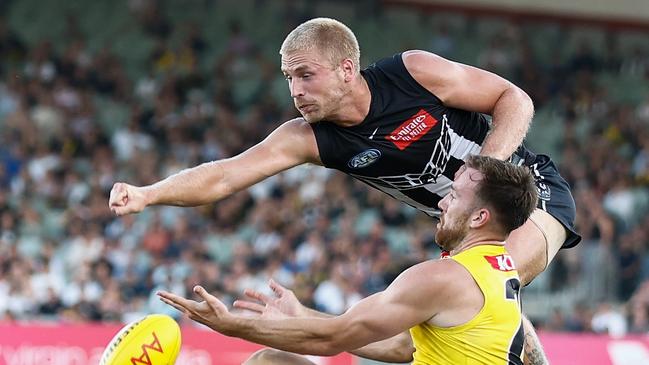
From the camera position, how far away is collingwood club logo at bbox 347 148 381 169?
20.0ft

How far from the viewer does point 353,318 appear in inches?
189

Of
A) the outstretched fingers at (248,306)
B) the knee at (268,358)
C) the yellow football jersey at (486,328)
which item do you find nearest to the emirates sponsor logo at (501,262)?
the yellow football jersey at (486,328)

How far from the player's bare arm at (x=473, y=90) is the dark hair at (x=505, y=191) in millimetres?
856

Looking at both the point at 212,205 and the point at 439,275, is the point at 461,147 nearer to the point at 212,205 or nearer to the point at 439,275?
the point at 439,275

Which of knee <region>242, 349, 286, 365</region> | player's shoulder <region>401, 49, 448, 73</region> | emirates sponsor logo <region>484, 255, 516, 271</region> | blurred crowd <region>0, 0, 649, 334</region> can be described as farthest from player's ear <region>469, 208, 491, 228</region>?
blurred crowd <region>0, 0, 649, 334</region>

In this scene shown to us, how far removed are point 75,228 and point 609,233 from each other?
21.2 ft

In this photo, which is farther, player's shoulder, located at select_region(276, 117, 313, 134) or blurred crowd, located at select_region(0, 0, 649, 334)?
blurred crowd, located at select_region(0, 0, 649, 334)

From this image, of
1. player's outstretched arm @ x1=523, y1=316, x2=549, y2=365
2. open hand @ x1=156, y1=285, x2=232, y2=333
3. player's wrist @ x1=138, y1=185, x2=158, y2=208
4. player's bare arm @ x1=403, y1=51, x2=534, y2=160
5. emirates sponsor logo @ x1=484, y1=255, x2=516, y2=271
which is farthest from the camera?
player's bare arm @ x1=403, y1=51, x2=534, y2=160

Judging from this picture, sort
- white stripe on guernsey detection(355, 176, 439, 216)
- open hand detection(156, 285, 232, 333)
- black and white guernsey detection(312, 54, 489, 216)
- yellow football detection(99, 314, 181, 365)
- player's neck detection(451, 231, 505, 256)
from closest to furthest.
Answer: open hand detection(156, 285, 232, 333)
player's neck detection(451, 231, 505, 256)
yellow football detection(99, 314, 181, 365)
black and white guernsey detection(312, 54, 489, 216)
white stripe on guernsey detection(355, 176, 439, 216)

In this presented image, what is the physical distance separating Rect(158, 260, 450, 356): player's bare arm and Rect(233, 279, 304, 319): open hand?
78 millimetres

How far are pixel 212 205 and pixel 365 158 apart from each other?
353 inches

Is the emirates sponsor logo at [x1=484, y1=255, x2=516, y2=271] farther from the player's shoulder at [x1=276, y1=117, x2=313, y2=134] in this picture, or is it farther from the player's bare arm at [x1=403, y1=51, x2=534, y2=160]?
the player's shoulder at [x1=276, y1=117, x2=313, y2=134]

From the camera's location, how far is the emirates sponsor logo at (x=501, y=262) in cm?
487

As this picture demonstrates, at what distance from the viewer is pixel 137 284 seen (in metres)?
13.1
